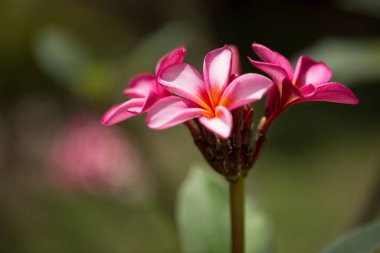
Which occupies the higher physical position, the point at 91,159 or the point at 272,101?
the point at 272,101

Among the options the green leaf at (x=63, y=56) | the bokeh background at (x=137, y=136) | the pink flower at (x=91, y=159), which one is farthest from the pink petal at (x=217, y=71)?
the pink flower at (x=91, y=159)

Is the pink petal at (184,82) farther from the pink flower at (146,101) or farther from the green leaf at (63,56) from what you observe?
the green leaf at (63,56)

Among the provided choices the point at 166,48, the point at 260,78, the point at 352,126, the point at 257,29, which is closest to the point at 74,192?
the point at 166,48

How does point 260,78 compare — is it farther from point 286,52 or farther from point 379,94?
point 286,52

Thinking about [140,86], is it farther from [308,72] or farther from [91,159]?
[91,159]

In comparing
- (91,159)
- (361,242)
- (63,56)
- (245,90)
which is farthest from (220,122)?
(91,159)

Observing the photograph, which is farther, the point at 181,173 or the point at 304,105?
the point at 304,105
